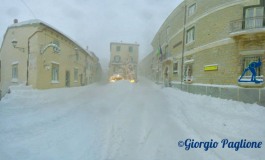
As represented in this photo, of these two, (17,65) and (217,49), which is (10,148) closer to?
(17,65)

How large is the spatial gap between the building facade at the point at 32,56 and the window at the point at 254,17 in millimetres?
14730

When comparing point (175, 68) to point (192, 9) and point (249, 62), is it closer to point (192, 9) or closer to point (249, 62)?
point (192, 9)

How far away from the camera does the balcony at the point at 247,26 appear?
406 inches

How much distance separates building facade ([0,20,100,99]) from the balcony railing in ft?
45.6

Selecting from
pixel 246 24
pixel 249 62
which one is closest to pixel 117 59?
pixel 246 24

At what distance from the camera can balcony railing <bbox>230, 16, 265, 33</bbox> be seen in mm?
10852

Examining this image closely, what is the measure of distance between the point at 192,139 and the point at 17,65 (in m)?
16.1

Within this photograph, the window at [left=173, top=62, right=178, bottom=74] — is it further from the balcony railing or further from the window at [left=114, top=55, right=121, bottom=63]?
the window at [left=114, top=55, right=121, bottom=63]

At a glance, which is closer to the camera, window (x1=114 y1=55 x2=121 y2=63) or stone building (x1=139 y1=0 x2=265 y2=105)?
stone building (x1=139 y1=0 x2=265 y2=105)

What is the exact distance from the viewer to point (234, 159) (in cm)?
438

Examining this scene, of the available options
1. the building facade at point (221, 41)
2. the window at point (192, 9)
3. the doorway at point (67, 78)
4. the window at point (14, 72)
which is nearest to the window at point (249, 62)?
the building facade at point (221, 41)

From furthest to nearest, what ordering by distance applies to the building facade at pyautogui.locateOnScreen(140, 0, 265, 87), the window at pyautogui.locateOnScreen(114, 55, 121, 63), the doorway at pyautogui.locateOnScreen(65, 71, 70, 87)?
the window at pyautogui.locateOnScreen(114, 55, 121, 63), the doorway at pyautogui.locateOnScreen(65, 71, 70, 87), the building facade at pyautogui.locateOnScreen(140, 0, 265, 87)

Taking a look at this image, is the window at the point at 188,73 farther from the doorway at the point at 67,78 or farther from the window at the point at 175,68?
the doorway at the point at 67,78

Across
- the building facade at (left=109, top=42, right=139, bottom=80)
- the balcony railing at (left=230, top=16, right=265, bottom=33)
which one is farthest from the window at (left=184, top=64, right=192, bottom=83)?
the building facade at (left=109, top=42, right=139, bottom=80)
